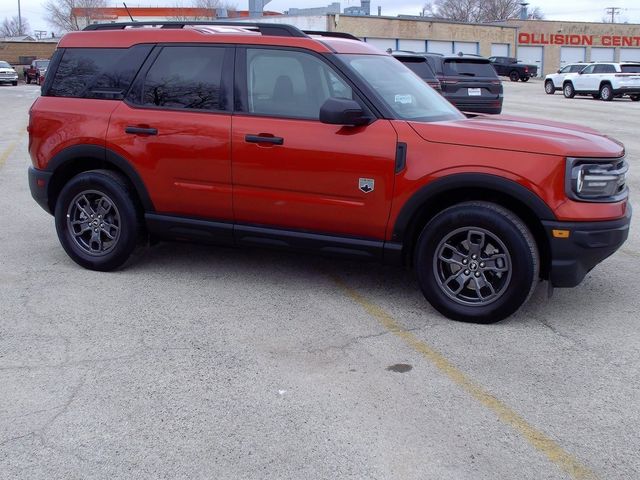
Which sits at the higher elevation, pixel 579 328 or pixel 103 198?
pixel 103 198

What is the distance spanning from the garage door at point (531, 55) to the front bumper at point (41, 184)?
6472 centimetres

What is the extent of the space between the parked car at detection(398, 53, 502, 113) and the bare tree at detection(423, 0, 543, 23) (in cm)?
7881

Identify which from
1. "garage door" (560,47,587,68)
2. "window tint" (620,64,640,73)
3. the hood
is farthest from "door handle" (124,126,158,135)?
"garage door" (560,47,587,68)

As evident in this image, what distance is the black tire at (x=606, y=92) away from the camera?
32156 millimetres

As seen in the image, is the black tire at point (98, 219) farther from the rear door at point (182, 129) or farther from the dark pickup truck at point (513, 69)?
the dark pickup truck at point (513, 69)

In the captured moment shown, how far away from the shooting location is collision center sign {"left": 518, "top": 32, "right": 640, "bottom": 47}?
66.6 metres

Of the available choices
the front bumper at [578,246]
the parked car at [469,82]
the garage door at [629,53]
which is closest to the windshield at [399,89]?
the front bumper at [578,246]

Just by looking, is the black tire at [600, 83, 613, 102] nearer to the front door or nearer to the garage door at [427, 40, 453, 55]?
the garage door at [427, 40, 453, 55]

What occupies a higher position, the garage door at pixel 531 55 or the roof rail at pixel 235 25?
the garage door at pixel 531 55

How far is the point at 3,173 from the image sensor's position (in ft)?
38.5

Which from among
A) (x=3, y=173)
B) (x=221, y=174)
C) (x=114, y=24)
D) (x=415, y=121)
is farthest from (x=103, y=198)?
(x=3, y=173)

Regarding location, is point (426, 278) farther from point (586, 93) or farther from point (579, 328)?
point (586, 93)

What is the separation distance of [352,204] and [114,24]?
299cm

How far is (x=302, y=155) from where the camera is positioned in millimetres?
5332
